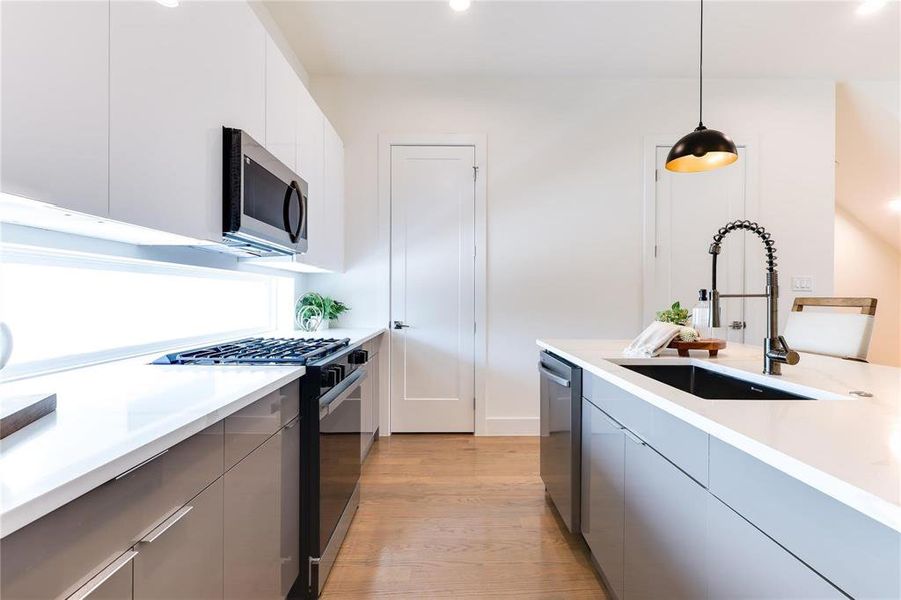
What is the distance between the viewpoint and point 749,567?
2.59 ft

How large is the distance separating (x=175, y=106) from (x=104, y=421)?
883 millimetres

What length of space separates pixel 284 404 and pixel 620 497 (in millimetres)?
1154

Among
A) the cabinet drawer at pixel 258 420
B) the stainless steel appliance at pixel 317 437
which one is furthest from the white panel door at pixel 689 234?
the cabinet drawer at pixel 258 420

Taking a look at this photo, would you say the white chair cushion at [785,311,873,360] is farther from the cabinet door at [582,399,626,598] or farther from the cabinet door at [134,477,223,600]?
the cabinet door at [134,477,223,600]

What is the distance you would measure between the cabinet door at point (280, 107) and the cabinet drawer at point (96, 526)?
145 cm

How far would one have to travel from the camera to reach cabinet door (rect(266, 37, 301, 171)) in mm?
1854

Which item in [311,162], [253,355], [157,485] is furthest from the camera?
[311,162]

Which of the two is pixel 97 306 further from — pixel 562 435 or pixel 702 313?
pixel 702 313

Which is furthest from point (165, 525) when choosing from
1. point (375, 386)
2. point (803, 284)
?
point (803, 284)

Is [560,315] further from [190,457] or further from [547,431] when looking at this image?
[190,457]

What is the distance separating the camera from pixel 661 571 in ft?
3.62

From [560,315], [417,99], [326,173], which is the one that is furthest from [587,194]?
[326,173]

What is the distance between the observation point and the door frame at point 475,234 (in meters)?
3.39

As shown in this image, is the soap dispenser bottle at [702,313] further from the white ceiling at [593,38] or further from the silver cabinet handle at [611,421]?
the white ceiling at [593,38]
